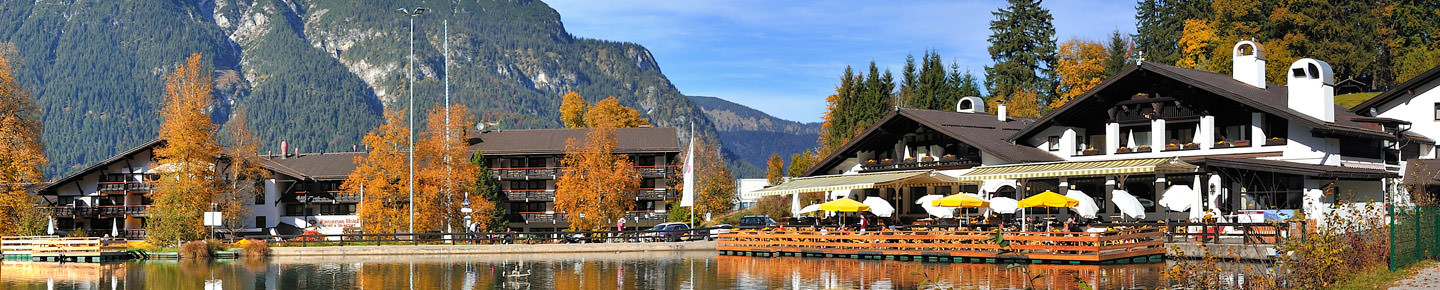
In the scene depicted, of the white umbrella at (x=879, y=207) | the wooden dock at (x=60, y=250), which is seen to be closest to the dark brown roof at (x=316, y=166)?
the wooden dock at (x=60, y=250)

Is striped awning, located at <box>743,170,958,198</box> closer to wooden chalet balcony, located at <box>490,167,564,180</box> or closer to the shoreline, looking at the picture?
the shoreline

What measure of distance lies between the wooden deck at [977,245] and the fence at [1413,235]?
389 inches

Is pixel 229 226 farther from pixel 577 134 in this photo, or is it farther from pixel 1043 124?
pixel 1043 124

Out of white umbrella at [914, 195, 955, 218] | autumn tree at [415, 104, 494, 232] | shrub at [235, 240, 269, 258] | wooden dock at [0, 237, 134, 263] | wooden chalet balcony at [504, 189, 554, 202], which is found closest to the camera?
white umbrella at [914, 195, 955, 218]

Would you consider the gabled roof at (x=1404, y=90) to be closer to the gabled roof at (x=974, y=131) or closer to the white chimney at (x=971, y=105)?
the gabled roof at (x=974, y=131)

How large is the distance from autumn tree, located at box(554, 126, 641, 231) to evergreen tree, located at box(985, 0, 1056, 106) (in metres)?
27.6

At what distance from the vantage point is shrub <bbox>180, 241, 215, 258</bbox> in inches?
2160

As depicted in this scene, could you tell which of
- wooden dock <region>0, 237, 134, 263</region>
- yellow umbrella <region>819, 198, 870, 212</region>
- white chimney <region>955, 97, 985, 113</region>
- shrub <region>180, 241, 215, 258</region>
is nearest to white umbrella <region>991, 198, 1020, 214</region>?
yellow umbrella <region>819, 198, 870, 212</region>

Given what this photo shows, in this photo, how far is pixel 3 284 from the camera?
38.8 meters

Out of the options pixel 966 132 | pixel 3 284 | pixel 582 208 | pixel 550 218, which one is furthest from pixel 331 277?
pixel 550 218

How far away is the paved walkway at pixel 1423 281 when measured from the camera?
2239cm

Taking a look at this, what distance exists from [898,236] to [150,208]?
37.6 m

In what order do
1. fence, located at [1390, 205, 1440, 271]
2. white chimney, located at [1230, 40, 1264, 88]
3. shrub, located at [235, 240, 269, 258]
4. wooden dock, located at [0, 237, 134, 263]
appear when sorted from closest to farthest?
fence, located at [1390, 205, 1440, 271] < white chimney, located at [1230, 40, 1264, 88] < wooden dock, located at [0, 237, 134, 263] < shrub, located at [235, 240, 269, 258]

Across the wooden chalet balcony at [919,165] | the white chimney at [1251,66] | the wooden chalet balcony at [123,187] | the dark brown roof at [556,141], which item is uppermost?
the white chimney at [1251,66]
